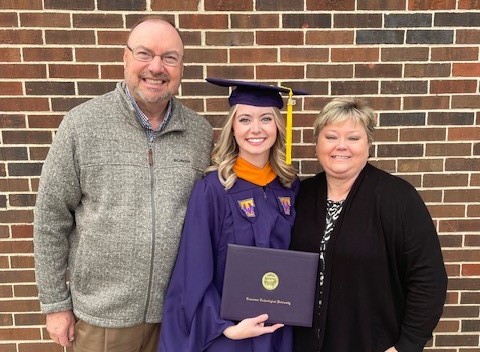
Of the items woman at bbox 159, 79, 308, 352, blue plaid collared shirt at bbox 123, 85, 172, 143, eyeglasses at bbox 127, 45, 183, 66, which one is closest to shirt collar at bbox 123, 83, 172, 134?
blue plaid collared shirt at bbox 123, 85, 172, 143

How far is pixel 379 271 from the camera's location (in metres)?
2.05

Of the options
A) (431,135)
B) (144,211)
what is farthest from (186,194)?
(431,135)

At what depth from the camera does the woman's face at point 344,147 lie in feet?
6.88

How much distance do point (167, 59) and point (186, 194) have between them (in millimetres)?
606

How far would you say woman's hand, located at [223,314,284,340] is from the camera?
6.81 ft

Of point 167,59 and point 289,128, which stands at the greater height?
point 167,59

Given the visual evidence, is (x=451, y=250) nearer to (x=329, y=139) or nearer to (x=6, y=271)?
A: (x=329, y=139)

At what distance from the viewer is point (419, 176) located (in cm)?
307

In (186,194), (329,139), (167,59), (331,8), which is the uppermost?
(331,8)

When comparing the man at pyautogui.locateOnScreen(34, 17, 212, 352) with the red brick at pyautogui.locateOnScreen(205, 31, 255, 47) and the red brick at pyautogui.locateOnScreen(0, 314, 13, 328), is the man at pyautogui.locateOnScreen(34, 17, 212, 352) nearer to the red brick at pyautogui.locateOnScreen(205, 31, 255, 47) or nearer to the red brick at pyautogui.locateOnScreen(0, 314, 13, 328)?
the red brick at pyautogui.locateOnScreen(205, 31, 255, 47)

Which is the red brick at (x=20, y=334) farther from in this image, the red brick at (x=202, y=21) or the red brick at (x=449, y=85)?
the red brick at (x=449, y=85)

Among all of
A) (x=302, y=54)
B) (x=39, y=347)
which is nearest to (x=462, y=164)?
(x=302, y=54)

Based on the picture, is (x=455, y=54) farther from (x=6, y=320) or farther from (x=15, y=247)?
(x=6, y=320)

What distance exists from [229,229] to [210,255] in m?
0.14
